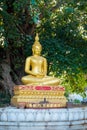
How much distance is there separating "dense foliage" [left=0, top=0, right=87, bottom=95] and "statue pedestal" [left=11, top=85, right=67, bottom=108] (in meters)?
1.45

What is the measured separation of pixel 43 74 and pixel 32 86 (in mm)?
552

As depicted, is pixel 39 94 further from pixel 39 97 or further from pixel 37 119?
pixel 37 119

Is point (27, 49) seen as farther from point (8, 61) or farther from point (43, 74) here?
point (43, 74)

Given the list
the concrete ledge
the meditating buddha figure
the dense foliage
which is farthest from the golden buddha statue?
the dense foliage

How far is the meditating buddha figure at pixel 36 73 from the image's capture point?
18.7 feet

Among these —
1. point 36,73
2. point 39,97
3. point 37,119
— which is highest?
point 36,73

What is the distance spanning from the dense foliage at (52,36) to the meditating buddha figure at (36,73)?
2.47 ft

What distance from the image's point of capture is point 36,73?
5898 millimetres

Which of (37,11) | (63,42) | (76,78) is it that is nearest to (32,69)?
(37,11)

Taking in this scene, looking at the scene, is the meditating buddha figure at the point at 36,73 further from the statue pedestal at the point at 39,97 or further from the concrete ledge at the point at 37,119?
the concrete ledge at the point at 37,119

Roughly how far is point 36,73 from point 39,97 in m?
0.60

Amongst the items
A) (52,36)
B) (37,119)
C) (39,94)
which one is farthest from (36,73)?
(52,36)

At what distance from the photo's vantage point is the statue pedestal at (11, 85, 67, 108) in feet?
17.7

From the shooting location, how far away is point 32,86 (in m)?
5.46
